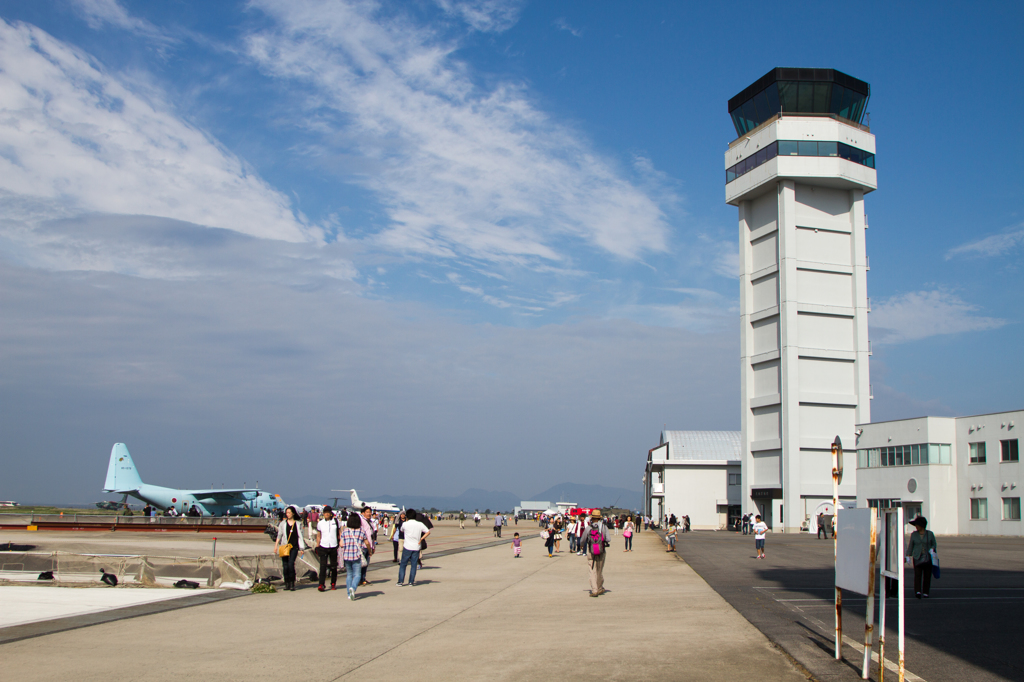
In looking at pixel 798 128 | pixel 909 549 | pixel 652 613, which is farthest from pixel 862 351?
pixel 652 613

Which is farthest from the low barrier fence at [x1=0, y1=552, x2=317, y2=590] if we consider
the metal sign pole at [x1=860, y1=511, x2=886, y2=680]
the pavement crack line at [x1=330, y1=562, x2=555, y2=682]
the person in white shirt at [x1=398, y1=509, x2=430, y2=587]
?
the metal sign pole at [x1=860, y1=511, x2=886, y2=680]

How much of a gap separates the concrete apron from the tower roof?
58.5m

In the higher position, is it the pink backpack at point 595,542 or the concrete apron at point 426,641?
the pink backpack at point 595,542

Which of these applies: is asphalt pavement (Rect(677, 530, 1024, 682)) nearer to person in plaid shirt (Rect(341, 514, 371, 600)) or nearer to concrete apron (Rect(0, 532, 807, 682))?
concrete apron (Rect(0, 532, 807, 682))

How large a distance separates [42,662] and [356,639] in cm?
359

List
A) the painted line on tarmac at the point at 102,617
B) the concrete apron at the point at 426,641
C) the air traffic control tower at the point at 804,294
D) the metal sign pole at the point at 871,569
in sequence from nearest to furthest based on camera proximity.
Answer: the metal sign pole at the point at 871,569 → the concrete apron at the point at 426,641 → the painted line on tarmac at the point at 102,617 → the air traffic control tower at the point at 804,294

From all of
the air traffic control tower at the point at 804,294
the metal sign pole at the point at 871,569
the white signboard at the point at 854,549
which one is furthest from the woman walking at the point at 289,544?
the air traffic control tower at the point at 804,294

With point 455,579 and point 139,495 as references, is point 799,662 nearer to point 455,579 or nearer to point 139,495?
point 455,579

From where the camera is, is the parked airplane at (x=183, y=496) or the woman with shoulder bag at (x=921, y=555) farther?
the parked airplane at (x=183, y=496)

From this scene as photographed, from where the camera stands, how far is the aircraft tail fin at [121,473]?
69.9m

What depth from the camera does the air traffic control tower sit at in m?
62.0

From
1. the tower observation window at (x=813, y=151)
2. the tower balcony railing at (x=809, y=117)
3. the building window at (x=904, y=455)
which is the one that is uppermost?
the tower balcony railing at (x=809, y=117)

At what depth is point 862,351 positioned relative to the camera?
209 ft

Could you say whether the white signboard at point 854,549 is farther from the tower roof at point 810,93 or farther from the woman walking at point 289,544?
the tower roof at point 810,93
